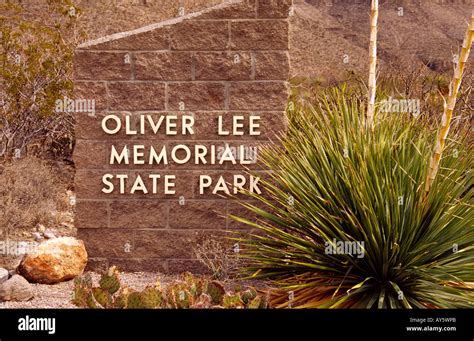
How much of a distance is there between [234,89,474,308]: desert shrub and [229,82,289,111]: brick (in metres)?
1.19

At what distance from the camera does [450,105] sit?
4.15 m

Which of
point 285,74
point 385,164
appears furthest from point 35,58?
point 385,164

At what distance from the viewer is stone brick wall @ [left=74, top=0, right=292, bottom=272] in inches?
244

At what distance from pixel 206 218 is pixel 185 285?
1.37 m

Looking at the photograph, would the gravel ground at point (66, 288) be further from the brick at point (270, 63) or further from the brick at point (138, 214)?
the brick at point (270, 63)

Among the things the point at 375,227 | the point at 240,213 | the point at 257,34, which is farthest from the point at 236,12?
the point at 375,227

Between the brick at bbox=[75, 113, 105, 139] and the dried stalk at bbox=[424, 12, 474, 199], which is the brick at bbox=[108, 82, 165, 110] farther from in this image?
the dried stalk at bbox=[424, 12, 474, 199]

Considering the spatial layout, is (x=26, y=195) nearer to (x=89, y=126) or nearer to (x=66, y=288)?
(x=89, y=126)

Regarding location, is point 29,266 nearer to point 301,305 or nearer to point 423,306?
point 301,305

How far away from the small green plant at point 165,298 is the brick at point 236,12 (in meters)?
2.35

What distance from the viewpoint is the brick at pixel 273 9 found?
6.16 metres

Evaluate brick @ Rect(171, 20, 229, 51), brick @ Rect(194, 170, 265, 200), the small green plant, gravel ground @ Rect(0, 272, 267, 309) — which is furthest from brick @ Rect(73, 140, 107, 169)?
the small green plant

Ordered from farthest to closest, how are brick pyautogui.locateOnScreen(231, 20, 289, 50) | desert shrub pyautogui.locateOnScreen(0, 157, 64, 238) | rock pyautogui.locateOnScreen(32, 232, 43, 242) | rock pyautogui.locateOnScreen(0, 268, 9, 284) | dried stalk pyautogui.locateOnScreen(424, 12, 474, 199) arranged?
desert shrub pyautogui.locateOnScreen(0, 157, 64, 238) < rock pyautogui.locateOnScreen(32, 232, 43, 242) < brick pyautogui.locateOnScreen(231, 20, 289, 50) < rock pyautogui.locateOnScreen(0, 268, 9, 284) < dried stalk pyautogui.locateOnScreen(424, 12, 474, 199)

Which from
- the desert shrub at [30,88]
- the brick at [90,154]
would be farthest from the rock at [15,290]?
the desert shrub at [30,88]
